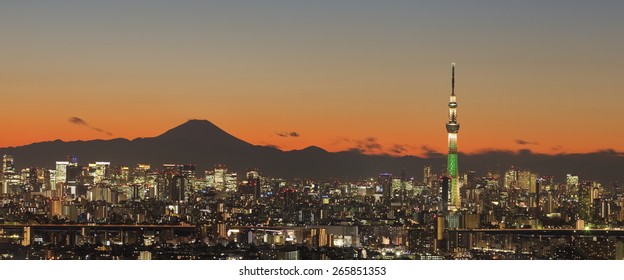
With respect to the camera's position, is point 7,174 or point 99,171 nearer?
point 7,174

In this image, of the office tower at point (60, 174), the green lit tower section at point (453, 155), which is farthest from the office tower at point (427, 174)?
the office tower at point (60, 174)

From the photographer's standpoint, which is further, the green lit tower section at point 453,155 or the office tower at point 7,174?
the green lit tower section at point 453,155

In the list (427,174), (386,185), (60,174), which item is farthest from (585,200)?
(60,174)

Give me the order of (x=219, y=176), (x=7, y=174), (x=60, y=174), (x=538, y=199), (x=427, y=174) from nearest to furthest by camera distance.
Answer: (x=7, y=174) < (x=60, y=174) < (x=219, y=176) < (x=538, y=199) < (x=427, y=174)

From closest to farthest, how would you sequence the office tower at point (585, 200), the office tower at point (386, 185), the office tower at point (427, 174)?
the office tower at point (386, 185) < the office tower at point (585, 200) < the office tower at point (427, 174)

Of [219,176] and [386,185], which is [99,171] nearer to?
[219,176]

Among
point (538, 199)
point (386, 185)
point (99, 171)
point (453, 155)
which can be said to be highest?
point (453, 155)

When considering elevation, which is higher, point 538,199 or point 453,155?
point 453,155

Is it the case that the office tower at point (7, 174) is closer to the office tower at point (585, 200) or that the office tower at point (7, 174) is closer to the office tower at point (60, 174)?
the office tower at point (60, 174)
